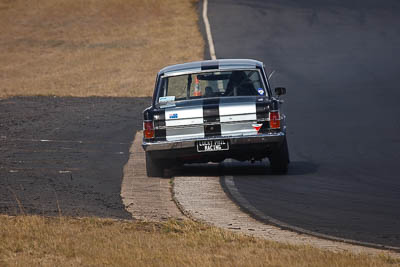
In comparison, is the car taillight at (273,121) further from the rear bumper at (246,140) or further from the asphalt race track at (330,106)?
the asphalt race track at (330,106)

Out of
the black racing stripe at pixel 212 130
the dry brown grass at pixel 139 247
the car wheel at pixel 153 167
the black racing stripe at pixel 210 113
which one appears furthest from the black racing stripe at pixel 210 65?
the dry brown grass at pixel 139 247

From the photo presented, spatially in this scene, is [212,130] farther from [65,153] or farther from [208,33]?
[208,33]

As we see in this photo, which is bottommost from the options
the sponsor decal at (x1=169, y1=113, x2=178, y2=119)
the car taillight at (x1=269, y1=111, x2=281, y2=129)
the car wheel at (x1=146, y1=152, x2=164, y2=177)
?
the car wheel at (x1=146, y1=152, x2=164, y2=177)

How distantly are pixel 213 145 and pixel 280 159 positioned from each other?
A: 1029 millimetres

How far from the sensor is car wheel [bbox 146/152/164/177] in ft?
41.5

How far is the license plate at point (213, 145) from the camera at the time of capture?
1202 centimetres

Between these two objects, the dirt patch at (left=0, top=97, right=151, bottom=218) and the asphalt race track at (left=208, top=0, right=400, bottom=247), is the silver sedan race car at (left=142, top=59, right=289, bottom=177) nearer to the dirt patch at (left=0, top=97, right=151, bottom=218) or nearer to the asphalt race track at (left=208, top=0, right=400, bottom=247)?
the asphalt race track at (left=208, top=0, right=400, bottom=247)

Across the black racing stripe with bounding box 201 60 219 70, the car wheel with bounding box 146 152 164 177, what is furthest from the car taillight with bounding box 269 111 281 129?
the car wheel with bounding box 146 152 164 177

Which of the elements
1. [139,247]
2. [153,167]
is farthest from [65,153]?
[139,247]

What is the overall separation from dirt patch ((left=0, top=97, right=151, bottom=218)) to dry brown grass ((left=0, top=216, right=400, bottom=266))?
1138 mm

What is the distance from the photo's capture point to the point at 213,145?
1203cm

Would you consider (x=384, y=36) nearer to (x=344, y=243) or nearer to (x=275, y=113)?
(x=275, y=113)

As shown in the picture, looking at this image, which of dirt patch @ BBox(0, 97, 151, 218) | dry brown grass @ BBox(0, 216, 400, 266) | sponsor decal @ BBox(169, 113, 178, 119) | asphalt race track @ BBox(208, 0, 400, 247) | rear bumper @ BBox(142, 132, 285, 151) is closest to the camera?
dry brown grass @ BBox(0, 216, 400, 266)

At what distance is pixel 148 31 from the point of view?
40.7 metres
